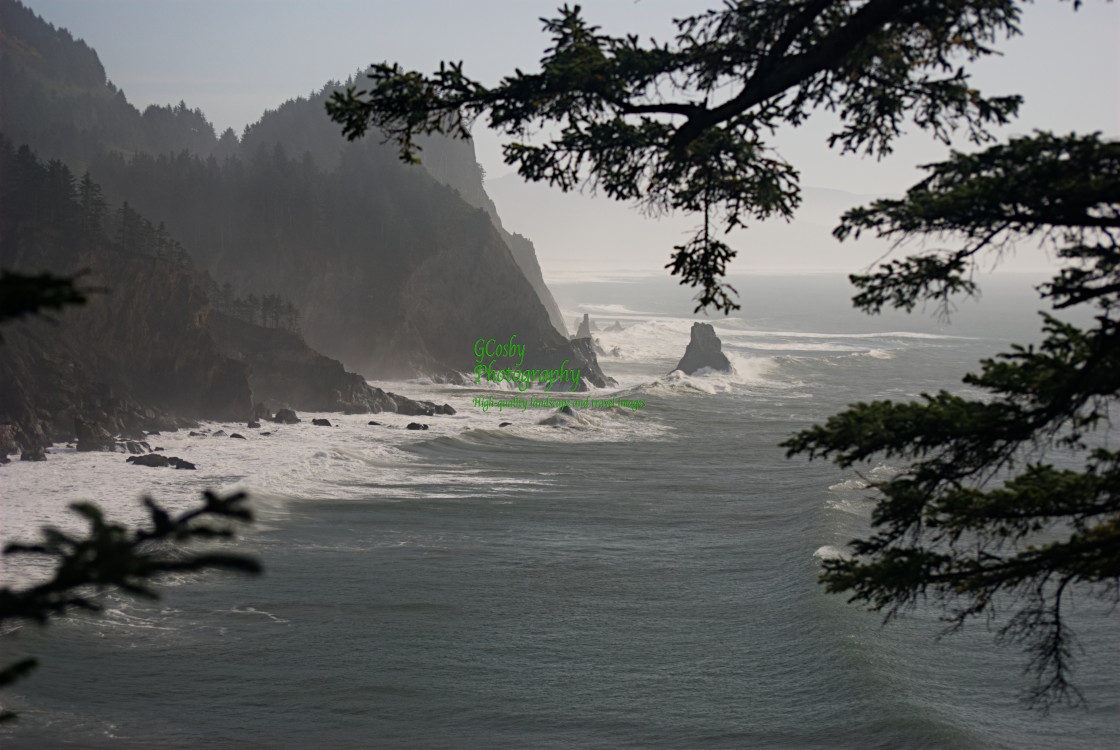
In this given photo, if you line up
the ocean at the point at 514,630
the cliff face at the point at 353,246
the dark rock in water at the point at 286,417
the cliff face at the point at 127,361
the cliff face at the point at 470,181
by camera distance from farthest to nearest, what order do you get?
the cliff face at the point at 470,181 < the cliff face at the point at 353,246 < the dark rock in water at the point at 286,417 < the cliff face at the point at 127,361 < the ocean at the point at 514,630

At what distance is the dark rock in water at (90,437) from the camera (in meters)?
46.0

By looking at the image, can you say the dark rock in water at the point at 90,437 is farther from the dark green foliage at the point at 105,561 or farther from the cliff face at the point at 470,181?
the cliff face at the point at 470,181

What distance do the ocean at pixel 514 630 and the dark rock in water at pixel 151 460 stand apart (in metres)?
0.67

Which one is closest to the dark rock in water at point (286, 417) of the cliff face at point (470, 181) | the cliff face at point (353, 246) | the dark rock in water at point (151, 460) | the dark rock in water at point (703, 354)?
the dark rock in water at point (151, 460)

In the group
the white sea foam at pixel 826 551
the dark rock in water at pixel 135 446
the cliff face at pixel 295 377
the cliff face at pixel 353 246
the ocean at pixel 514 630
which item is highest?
the cliff face at pixel 353 246

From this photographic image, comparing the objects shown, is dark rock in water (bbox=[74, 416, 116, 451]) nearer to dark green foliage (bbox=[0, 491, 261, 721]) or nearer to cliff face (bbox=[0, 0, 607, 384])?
cliff face (bbox=[0, 0, 607, 384])

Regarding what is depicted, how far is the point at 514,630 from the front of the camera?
79.7 feet

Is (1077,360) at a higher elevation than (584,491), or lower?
higher

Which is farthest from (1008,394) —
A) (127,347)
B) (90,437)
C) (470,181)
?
(470,181)

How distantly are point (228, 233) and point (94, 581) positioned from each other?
9953cm

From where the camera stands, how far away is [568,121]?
320 inches

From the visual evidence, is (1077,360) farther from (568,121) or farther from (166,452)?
(166,452)

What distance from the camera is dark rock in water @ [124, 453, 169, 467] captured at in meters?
43.5

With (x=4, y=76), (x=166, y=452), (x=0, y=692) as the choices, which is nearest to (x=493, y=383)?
(x=166, y=452)
